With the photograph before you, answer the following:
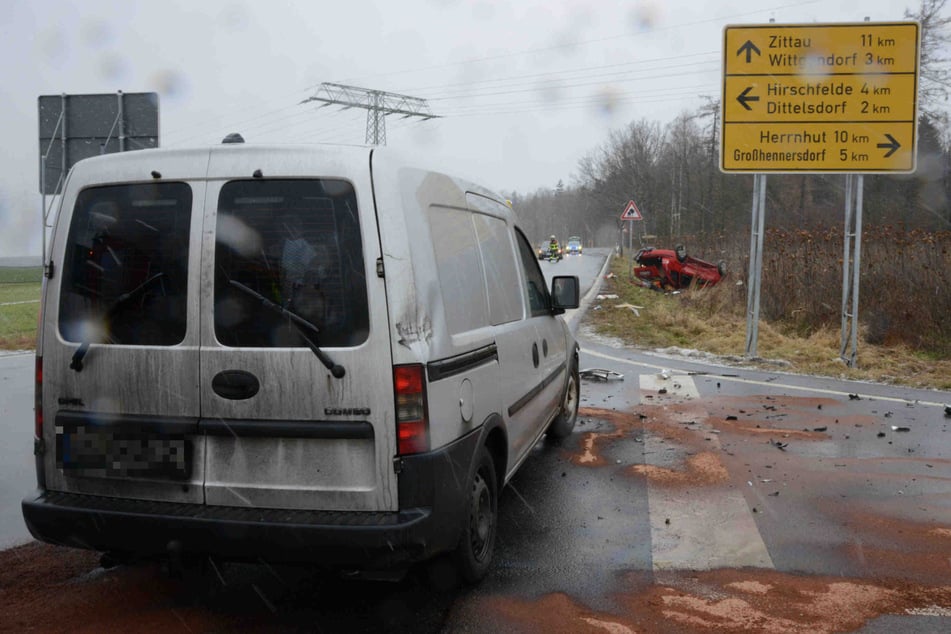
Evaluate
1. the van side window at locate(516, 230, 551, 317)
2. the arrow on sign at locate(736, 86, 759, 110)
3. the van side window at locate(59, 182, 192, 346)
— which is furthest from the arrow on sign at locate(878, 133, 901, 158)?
the van side window at locate(59, 182, 192, 346)

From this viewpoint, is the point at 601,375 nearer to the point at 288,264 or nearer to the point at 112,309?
the point at 288,264

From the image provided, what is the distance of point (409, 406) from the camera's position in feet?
10.6

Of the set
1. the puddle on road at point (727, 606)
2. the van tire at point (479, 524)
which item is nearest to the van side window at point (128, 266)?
the van tire at point (479, 524)

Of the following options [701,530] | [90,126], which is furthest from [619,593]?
[90,126]

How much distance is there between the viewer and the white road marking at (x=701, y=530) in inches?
167

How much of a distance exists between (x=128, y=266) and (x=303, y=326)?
88cm

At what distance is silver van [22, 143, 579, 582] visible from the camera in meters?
3.24

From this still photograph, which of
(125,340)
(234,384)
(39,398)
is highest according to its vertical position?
(125,340)

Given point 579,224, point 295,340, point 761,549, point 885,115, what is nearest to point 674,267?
point 885,115

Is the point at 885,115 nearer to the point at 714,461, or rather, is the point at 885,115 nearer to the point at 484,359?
the point at 714,461

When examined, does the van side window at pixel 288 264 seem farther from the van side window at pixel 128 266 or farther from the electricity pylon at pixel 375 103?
the electricity pylon at pixel 375 103

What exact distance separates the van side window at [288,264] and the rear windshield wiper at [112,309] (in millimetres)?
350

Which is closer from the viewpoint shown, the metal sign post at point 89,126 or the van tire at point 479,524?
the van tire at point 479,524

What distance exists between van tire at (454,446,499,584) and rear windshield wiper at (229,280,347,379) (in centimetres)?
87
